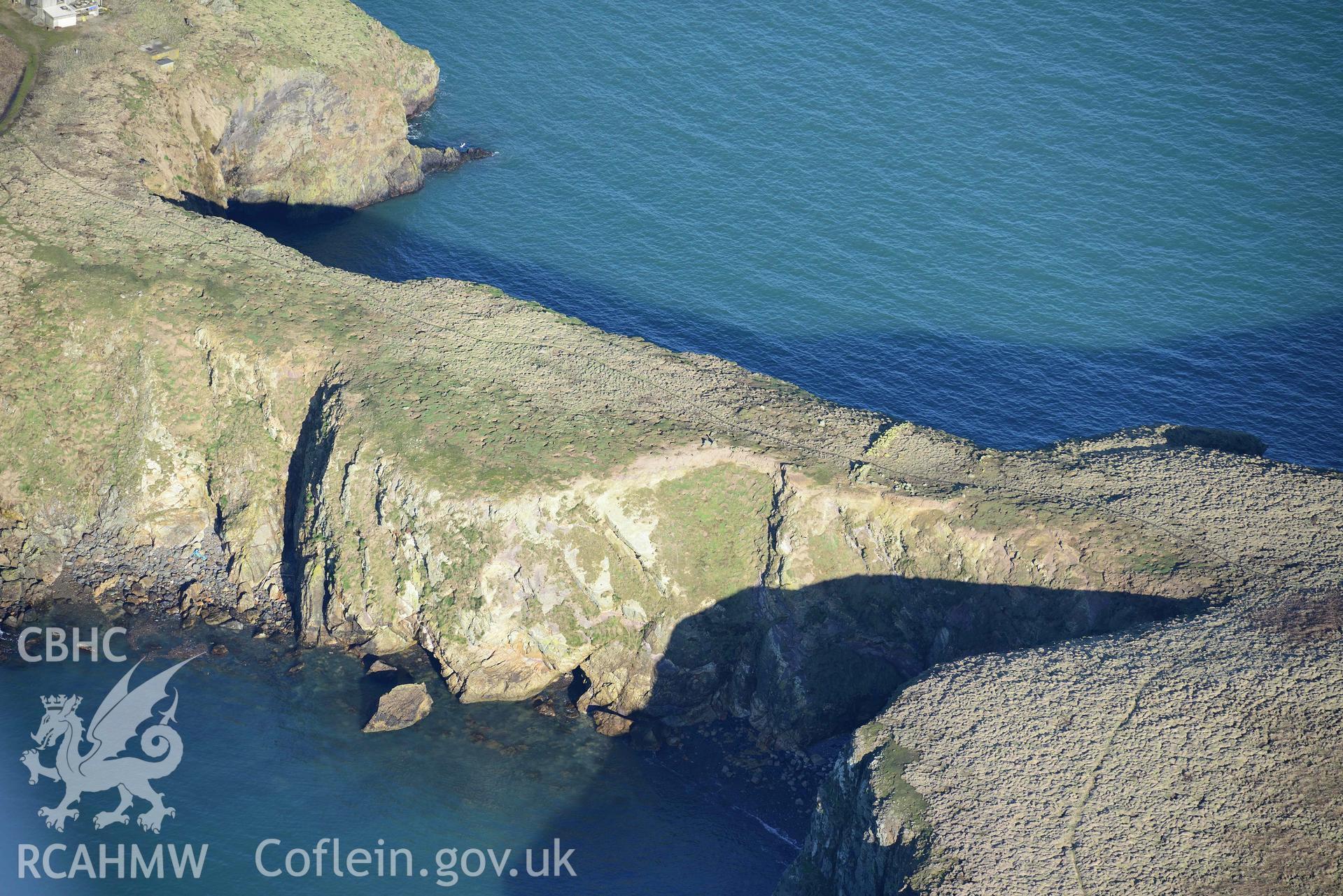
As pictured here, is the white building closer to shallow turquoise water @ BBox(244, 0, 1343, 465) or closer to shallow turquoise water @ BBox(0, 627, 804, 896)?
shallow turquoise water @ BBox(244, 0, 1343, 465)

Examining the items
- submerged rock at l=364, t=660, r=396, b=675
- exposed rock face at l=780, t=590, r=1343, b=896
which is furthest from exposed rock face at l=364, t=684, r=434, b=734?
exposed rock face at l=780, t=590, r=1343, b=896

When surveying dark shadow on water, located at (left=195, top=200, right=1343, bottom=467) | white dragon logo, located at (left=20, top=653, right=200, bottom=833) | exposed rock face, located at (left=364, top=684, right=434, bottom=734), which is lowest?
white dragon logo, located at (left=20, top=653, right=200, bottom=833)

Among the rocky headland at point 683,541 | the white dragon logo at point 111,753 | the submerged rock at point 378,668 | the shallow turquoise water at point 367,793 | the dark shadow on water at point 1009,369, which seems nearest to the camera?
the rocky headland at point 683,541

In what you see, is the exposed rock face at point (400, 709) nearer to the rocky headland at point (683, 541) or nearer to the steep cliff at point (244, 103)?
the rocky headland at point (683, 541)

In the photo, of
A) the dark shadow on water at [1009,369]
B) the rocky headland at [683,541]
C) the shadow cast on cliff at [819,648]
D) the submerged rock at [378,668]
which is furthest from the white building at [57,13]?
the shadow cast on cliff at [819,648]

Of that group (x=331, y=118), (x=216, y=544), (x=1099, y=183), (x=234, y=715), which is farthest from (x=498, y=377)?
(x=1099, y=183)

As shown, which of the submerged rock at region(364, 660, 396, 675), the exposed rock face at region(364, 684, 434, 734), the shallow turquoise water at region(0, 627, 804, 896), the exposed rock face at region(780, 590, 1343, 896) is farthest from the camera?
the submerged rock at region(364, 660, 396, 675)

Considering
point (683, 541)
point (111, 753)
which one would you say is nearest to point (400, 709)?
point (111, 753)
